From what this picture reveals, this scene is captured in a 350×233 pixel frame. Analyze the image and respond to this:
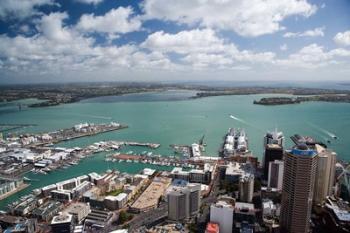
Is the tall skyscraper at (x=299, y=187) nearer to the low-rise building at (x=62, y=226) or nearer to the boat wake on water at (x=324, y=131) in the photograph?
the low-rise building at (x=62, y=226)

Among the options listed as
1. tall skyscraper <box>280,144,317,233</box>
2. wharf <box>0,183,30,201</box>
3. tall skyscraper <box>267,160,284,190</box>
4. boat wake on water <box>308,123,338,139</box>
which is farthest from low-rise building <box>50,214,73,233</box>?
boat wake on water <box>308,123,338,139</box>

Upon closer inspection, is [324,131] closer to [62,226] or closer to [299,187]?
[299,187]

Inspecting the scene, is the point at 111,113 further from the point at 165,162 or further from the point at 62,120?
the point at 165,162

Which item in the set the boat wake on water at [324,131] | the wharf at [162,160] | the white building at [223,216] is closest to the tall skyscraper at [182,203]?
the white building at [223,216]

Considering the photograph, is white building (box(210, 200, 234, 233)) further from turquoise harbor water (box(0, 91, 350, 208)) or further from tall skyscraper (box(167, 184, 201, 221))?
turquoise harbor water (box(0, 91, 350, 208))

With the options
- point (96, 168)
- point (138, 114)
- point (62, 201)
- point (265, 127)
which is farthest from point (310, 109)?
point (62, 201)

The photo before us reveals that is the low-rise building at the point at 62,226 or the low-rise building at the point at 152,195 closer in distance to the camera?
the low-rise building at the point at 62,226
